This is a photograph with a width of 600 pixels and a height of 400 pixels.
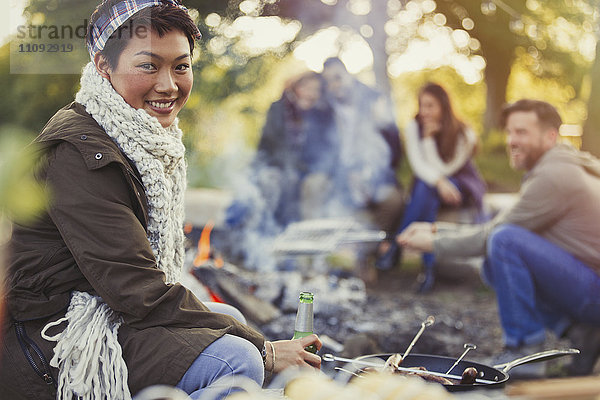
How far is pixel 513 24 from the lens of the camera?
550 centimetres

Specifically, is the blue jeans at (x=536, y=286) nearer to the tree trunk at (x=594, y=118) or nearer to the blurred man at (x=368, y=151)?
the tree trunk at (x=594, y=118)

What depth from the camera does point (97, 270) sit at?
1814 mm

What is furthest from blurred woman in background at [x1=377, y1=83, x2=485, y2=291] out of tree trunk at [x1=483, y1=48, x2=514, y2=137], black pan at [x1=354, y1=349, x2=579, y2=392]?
black pan at [x1=354, y1=349, x2=579, y2=392]

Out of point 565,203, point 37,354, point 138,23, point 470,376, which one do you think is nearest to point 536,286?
point 565,203

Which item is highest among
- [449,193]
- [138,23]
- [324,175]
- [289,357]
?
[138,23]

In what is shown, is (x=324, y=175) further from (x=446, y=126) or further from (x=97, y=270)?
(x=97, y=270)

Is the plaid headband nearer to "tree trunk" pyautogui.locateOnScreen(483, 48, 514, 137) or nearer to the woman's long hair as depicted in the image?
the woman's long hair

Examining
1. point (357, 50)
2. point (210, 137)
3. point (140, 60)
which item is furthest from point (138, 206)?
point (357, 50)

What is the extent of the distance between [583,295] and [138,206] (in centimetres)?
312

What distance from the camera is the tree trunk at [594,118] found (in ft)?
15.9

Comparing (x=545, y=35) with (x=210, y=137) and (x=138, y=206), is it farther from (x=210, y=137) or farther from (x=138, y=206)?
(x=138, y=206)

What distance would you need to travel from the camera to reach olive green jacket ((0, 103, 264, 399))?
1818 mm

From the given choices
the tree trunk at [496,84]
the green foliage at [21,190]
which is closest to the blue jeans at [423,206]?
the tree trunk at [496,84]

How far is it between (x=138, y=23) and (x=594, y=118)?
387 centimetres
